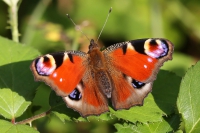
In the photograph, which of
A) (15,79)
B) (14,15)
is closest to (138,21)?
(14,15)

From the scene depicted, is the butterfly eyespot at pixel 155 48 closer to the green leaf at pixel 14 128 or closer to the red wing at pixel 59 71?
the red wing at pixel 59 71

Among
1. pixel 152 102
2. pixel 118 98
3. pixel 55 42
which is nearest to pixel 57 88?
pixel 118 98

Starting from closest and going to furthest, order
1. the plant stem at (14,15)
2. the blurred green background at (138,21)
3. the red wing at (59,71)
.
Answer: the red wing at (59,71), the plant stem at (14,15), the blurred green background at (138,21)

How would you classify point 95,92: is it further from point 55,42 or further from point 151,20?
point 151,20

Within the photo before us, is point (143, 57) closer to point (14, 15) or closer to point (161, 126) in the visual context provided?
point (161, 126)

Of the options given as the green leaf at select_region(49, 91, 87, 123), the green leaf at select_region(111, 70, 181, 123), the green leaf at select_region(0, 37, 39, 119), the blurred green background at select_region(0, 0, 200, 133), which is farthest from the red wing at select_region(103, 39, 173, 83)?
A: the blurred green background at select_region(0, 0, 200, 133)

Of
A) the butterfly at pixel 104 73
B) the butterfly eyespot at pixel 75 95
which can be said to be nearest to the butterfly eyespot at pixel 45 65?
the butterfly at pixel 104 73

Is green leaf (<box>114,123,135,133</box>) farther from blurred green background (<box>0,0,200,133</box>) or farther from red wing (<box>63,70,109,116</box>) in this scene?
blurred green background (<box>0,0,200,133</box>)
